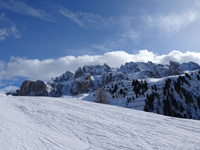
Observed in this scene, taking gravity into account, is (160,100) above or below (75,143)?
below

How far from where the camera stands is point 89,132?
6523 millimetres

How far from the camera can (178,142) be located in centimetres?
583

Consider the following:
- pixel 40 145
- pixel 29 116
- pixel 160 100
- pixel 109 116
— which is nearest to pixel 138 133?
pixel 109 116

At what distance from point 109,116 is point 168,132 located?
344 centimetres

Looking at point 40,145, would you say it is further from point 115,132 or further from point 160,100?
point 160,100

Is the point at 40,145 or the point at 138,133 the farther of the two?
the point at 138,133

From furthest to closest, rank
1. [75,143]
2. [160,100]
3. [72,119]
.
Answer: [160,100], [72,119], [75,143]

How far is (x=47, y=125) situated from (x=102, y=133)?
2849 millimetres

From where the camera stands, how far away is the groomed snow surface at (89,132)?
5.36 meters

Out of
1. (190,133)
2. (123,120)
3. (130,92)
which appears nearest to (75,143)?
(123,120)

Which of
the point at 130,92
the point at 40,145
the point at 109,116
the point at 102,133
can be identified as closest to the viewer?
the point at 40,145

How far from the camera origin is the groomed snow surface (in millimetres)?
5355

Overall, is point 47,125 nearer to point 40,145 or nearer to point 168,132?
point 40,145

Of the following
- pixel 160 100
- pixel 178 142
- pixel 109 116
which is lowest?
pixel 160 100
